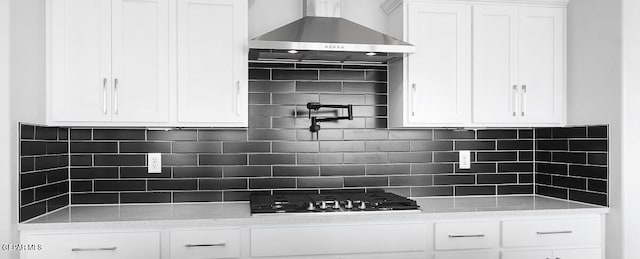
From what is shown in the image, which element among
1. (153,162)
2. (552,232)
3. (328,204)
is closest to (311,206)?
(328,204)

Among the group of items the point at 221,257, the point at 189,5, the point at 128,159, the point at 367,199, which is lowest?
the point at 221,257

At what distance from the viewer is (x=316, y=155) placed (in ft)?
12.2

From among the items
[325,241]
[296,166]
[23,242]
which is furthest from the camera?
[296,166]

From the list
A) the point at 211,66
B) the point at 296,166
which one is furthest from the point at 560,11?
the point at 211,66

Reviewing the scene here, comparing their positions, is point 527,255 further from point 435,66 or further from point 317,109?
point 317,109

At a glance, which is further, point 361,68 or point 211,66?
point 361,68

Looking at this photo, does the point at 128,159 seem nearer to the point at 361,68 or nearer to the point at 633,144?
the point at 361,68

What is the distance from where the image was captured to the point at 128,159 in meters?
3.53

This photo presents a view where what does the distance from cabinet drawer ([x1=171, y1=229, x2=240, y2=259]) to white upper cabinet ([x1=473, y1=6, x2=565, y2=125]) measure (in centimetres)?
166

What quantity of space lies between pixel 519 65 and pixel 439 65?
0.53 meters

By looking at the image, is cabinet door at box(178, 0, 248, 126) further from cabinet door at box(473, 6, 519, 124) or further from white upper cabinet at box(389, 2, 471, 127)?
cabinet door at box(473, 6, 519, 124)

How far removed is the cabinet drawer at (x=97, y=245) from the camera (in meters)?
2.81

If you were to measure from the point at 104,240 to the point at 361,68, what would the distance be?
190 centimetres

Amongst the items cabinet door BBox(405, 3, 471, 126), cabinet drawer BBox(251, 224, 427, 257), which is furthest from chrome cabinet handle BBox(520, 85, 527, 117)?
cabinet drawer BBox(251, 224, 427, 257)
